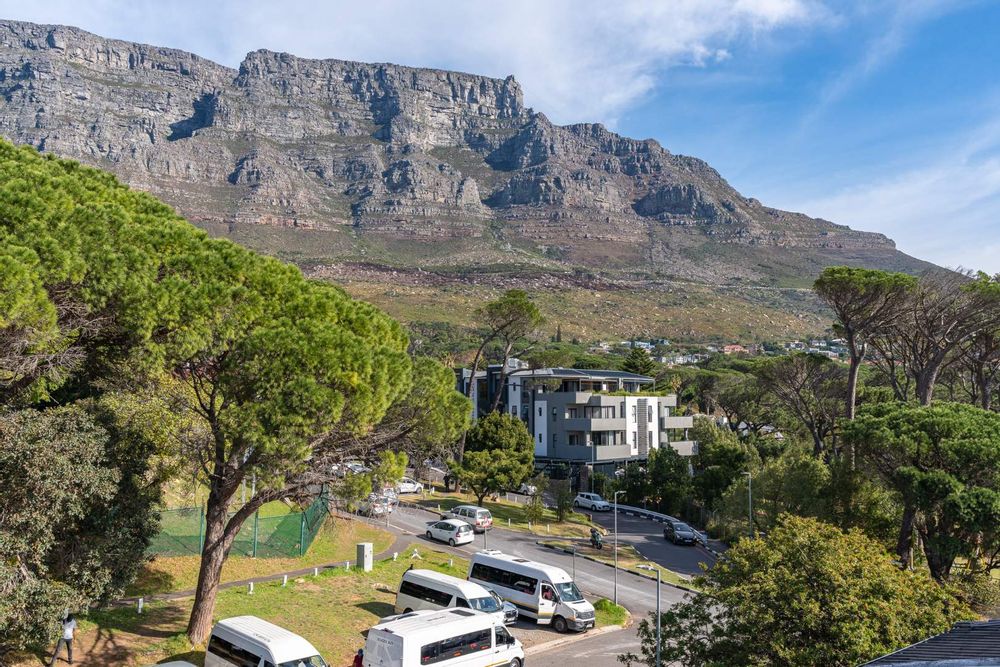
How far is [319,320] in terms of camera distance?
1817cm

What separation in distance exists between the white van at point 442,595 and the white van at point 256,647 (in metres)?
6.04

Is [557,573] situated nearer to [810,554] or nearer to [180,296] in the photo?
[810,554]

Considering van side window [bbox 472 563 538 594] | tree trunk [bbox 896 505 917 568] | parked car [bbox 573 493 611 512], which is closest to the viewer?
van side window [bbox 472 563 538 594]

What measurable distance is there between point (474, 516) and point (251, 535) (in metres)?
15.8

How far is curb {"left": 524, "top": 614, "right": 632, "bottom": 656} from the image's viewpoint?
22.6m

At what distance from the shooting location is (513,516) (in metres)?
48.0

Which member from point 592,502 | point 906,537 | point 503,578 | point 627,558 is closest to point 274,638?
point 503,578

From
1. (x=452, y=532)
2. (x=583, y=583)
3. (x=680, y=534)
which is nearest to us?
(x=583, y=583)

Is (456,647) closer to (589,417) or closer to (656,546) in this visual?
(656,546)

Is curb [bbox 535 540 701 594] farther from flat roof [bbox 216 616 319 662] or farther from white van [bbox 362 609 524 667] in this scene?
flat roof [bbox 216 616 319 662]

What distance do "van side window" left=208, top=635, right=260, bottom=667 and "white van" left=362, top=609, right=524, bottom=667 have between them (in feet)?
9.33

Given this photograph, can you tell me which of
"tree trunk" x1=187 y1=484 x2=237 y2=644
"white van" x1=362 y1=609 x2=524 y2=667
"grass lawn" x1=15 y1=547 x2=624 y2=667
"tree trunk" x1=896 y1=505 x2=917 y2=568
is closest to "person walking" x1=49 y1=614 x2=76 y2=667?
"grass lawn" x1=15 y1=547 x2=624 y2=667

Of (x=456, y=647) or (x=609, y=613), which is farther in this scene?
(x=609, y=613)

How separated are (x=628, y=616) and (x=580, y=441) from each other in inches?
1394
